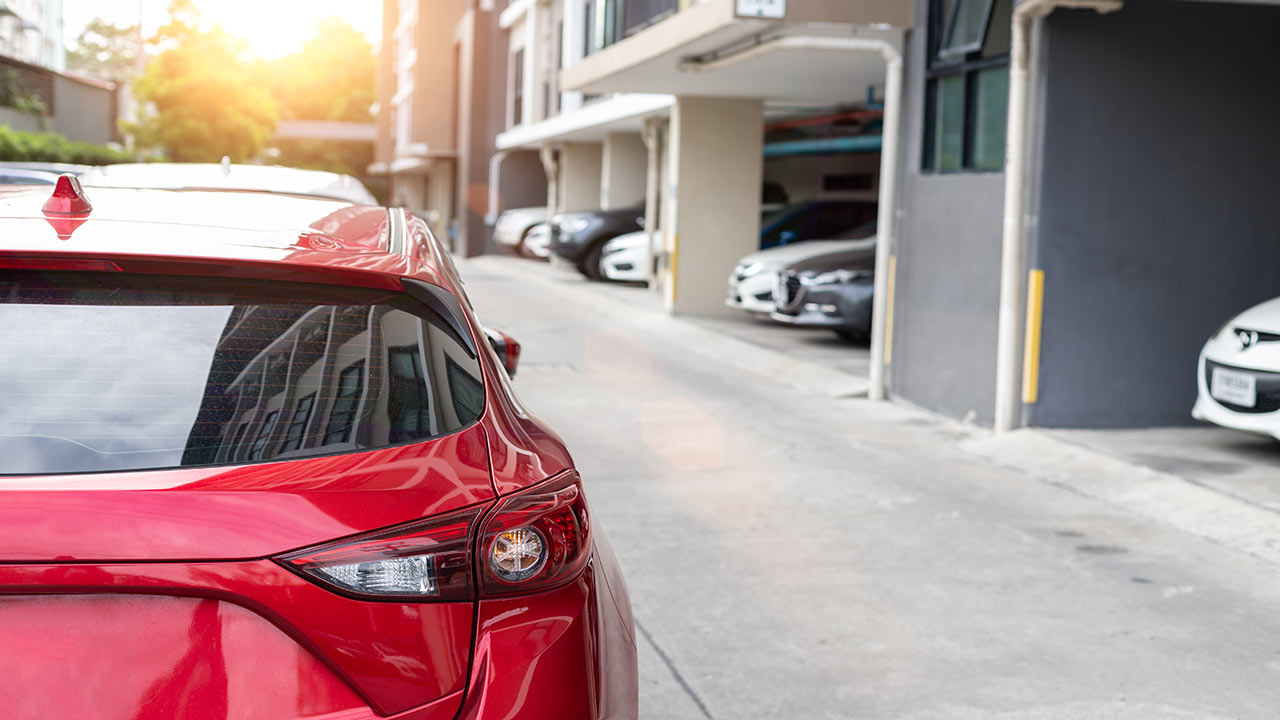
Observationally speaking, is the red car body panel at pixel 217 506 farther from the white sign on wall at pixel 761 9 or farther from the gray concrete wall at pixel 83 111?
the gray concrete wall at pixel 83 111

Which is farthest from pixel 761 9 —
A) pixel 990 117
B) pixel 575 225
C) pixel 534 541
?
pixel 575 225

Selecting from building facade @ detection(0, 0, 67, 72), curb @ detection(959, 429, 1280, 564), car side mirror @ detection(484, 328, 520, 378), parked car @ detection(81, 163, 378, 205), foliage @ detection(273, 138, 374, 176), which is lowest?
curb @ detection(959, 429, 1280, 564)

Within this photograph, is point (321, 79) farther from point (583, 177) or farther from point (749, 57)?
point (749, 57)

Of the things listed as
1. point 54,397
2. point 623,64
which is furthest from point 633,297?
point 54,397

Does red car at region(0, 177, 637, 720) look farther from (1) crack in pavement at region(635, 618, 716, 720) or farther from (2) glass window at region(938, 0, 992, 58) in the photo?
(2) glass window at region(938, 0, 992, 58)

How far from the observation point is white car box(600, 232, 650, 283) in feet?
76.3

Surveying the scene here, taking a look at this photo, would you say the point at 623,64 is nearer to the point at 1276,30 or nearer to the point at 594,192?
the point at 1276,30

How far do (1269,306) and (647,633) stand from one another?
479 centimetres

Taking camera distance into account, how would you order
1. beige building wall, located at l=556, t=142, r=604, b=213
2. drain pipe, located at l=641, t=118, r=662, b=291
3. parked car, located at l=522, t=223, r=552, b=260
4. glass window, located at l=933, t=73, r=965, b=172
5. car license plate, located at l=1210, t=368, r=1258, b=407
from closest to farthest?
car license plate, located at l=1210, t=368, r=1258, b=407
glass window, located at l=933, t=73, r=965, b=172
drain pipe, located at l=641, t=118, r=662, b=291
beige building wall, located at l=556, t=142, r=604, b=213
parked car, located at l=522, t=223, r=552, b=260

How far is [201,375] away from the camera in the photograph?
6.93ft

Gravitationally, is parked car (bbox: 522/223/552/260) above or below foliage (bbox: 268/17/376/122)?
below

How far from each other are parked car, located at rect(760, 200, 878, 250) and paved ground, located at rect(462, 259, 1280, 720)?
28.9 ft

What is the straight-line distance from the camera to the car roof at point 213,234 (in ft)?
7.08

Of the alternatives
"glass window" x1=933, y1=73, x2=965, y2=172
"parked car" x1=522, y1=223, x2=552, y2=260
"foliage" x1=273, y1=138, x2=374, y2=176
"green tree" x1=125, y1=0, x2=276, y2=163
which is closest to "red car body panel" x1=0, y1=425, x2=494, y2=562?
"glass window" x1=933, y1=73, x2=965, y2=172
